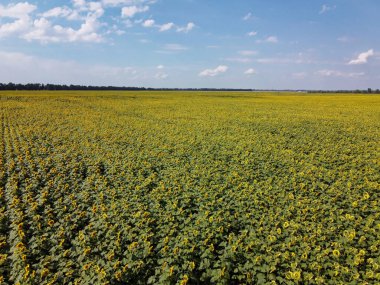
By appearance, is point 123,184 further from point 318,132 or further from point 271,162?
point 318,132

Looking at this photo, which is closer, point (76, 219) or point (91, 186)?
point (76, 219)

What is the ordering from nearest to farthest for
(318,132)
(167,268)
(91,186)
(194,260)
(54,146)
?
(167,268) → (194,260) → (91,186) → (54,146) → (318,132)

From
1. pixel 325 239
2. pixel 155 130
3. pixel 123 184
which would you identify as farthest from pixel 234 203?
pixel 155 130

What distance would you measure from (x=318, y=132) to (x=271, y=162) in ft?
31.6

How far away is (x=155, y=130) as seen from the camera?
20516 mm

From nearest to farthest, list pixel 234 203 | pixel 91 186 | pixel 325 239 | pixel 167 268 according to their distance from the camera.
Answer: pixel 167 268 < pixel 325 239 < pixel 234 203 < pixel 91 186

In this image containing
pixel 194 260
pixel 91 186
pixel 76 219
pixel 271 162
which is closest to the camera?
pixel 194 260

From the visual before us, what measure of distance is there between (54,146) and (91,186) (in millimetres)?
7241

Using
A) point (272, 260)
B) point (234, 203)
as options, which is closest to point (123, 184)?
point (234, 203)

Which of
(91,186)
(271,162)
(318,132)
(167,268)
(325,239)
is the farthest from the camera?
(318,132)

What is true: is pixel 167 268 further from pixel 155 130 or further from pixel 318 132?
pixel 318 132

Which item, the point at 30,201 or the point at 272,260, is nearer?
the point at 272,260

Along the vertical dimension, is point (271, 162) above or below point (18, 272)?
above

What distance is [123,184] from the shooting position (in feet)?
30.4
